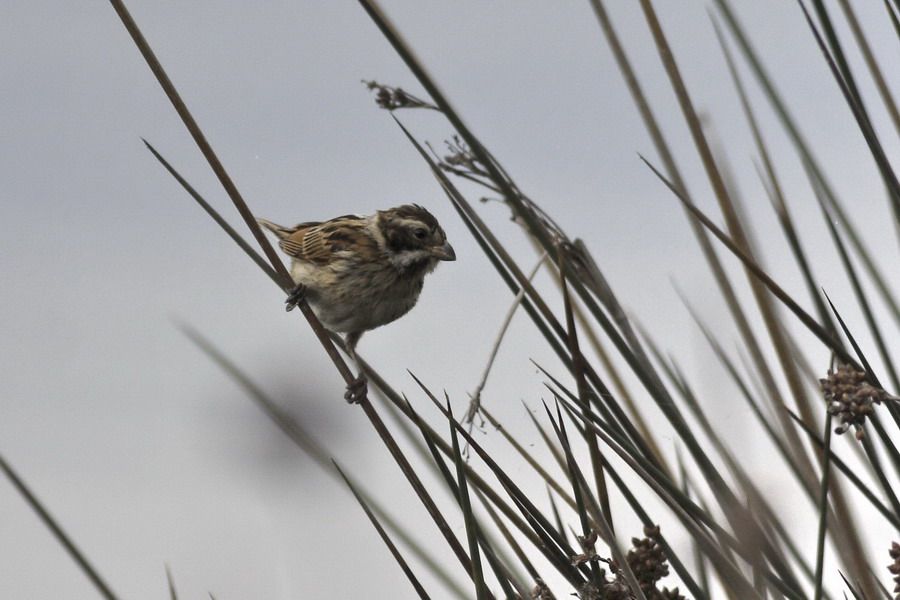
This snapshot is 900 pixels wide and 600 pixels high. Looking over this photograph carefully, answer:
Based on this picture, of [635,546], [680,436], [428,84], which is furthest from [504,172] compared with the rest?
[635,546]

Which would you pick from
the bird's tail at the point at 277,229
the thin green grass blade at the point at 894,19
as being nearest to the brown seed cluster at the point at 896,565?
the thin green grass blade at the point at 894,19

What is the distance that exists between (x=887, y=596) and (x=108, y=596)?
2.00 metres

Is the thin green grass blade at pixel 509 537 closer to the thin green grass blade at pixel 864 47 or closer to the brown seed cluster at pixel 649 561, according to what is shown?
the brown seed cluster at pixel 649 561

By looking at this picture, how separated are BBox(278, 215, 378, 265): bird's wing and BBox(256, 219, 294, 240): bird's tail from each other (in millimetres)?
38

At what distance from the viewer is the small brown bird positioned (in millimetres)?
5348

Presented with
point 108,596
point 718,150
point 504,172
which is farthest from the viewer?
point 718,150

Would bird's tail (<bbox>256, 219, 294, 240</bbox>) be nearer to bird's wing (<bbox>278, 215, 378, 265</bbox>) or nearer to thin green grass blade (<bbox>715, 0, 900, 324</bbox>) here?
bird's wing (<bbox>278, 215, 378, 265</bbox>)

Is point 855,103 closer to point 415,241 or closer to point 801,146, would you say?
point 801,146

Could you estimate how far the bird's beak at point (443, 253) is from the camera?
5324mm

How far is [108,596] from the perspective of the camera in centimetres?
262

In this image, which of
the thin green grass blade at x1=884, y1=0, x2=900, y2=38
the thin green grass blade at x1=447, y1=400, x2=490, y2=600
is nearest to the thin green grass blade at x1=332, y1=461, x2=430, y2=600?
the thin green grass blade at x1=447, y1=400, x2=490, y2=600

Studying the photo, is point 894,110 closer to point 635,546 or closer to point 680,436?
point 680,436

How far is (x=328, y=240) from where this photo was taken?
5.57 m

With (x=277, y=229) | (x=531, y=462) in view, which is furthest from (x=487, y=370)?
(x=277, y=229)
